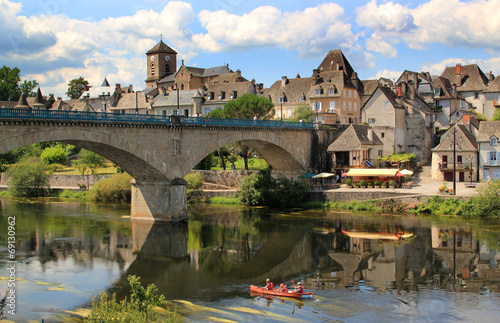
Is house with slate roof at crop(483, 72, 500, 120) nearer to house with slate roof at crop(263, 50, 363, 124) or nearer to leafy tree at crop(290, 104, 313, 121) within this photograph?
house with slate roof at crop(263, 50, 363, 124)

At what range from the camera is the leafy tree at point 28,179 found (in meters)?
63.1

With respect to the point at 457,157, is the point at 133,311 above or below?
below

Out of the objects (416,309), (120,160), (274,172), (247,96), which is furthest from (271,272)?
(247,96)

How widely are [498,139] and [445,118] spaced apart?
21.8 metres

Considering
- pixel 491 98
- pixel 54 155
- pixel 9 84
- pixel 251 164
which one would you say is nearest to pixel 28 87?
pixel 9 84

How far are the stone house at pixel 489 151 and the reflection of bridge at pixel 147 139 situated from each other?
761 inches

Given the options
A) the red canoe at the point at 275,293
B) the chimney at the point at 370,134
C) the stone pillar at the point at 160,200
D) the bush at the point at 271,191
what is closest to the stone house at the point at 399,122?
the chimney at the point at 370,134

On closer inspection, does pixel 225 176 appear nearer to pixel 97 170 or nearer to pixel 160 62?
pixel 97 170

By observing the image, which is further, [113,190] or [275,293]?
[113,190]

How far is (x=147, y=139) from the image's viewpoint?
41.9 metres

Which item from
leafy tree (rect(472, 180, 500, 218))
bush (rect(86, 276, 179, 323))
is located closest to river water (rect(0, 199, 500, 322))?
leafy tree (rect(472, 180, 500, 218))

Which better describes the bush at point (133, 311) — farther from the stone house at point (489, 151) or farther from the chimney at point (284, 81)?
the chimney at point (284, 81)

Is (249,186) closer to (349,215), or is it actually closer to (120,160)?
(349,215)

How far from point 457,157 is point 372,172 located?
28.6 feet
